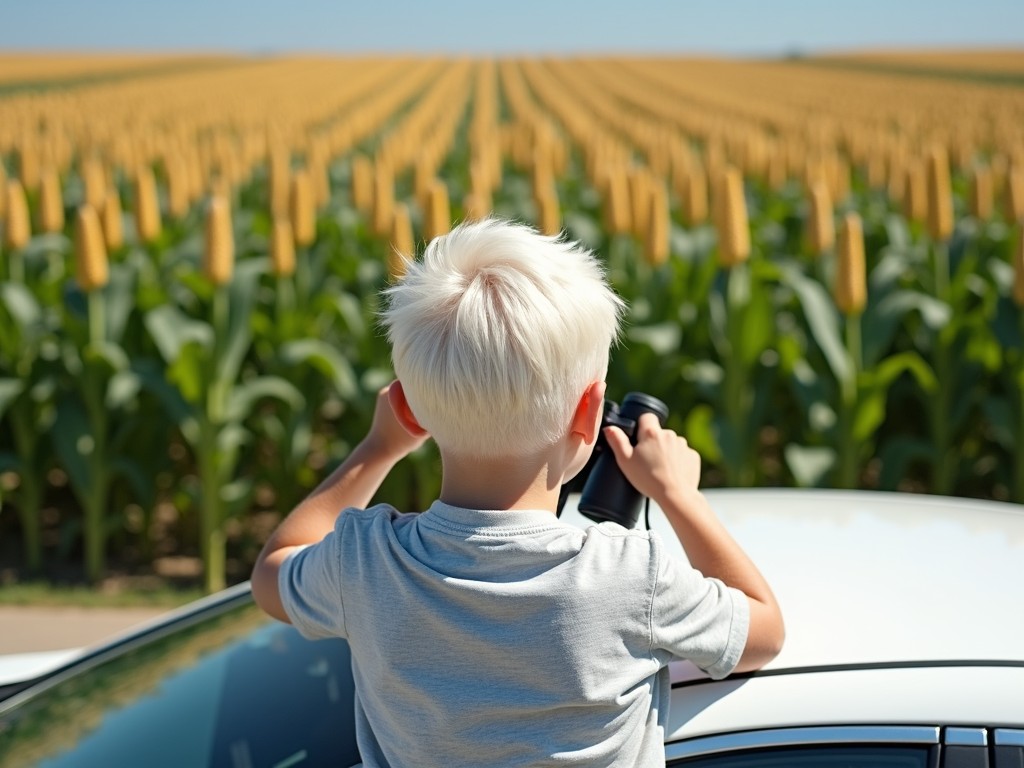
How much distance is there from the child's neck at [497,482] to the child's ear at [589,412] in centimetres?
6

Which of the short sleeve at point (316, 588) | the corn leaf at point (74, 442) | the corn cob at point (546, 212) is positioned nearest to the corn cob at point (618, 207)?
the corn cob at point (546, 212)

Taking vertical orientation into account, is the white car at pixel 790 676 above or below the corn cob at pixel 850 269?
above

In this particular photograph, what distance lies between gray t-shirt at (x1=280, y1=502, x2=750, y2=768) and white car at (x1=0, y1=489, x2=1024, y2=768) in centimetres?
11

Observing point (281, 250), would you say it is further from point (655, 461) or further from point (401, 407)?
point (655, 461)

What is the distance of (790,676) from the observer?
1.66 meters

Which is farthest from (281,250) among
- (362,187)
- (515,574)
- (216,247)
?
(515,574)

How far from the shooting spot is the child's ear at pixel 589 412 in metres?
1.61

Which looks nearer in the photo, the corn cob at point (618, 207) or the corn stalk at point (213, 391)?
the corn stalk at point (213, 391)

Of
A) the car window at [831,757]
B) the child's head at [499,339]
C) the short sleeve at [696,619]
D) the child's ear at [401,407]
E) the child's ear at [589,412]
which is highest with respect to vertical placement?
the child's head at [499,339]

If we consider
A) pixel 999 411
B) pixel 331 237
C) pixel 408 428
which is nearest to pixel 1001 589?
pixel 408 428

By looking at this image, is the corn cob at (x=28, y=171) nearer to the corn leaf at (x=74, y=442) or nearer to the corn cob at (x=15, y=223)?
the corn cob at (x=15, y=223)

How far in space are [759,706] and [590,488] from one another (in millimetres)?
377

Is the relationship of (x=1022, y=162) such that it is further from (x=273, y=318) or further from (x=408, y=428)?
(x=408, y=428)

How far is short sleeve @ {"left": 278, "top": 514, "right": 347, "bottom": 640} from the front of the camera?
1.70 metres
